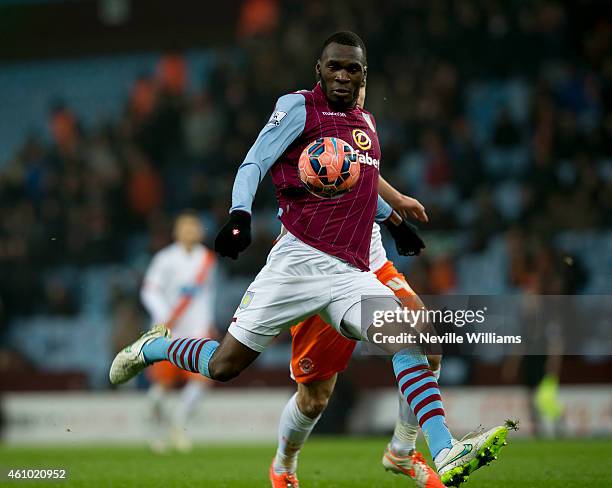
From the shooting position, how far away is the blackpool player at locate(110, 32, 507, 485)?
5.15m

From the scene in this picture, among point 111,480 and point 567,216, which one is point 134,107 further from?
point 111,480

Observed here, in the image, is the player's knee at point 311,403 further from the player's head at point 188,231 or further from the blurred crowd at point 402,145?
the blurred crowd at point 402,145

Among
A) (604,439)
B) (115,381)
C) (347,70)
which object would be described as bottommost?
(604,439)

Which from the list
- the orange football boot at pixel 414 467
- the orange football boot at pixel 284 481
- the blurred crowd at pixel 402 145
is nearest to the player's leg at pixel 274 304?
the orange football boot at pixel 284 481

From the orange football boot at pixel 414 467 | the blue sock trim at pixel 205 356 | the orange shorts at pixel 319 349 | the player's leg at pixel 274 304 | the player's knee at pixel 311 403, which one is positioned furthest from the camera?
the player's knee at pixel 311 403

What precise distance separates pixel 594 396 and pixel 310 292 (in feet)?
25.3

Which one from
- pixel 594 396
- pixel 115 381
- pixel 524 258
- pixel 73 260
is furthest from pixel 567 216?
pixel 115 381

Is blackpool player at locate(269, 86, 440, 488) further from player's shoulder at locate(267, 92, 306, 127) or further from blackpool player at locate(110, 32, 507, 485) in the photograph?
player's shoulder at locate(267, 92, 306, 127)

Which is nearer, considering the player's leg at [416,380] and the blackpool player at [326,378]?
the player's leg at [416,380]

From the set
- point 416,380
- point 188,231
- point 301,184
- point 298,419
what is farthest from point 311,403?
point 188,231

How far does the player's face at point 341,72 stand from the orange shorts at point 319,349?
1099 millimetres

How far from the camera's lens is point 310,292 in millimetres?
5242

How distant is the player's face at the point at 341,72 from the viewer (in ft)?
17.4

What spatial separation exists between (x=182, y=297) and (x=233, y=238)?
7.12 meters
